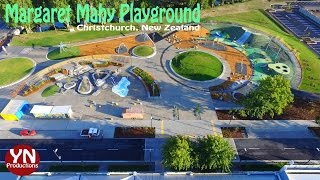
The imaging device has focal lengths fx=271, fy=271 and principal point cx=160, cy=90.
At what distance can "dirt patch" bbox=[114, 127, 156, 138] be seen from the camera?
→ 57.7m

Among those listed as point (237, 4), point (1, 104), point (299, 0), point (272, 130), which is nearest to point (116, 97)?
point (1, 104)

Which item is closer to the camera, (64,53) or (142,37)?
(64,53)

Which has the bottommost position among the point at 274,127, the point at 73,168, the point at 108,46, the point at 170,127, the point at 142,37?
the point at 73,168

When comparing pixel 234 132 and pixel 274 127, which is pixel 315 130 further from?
pixel 234 132

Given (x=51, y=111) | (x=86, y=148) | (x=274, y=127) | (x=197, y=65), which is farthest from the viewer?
(x=197, y=65)

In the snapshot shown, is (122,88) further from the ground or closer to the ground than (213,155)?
further from the ground

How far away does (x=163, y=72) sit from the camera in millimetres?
75062

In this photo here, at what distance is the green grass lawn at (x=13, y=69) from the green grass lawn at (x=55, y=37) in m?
10.1

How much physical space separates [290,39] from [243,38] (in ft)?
50.5

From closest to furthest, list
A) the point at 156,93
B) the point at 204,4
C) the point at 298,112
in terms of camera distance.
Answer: the point at 298,112
the point at 156,93
the point at 204,4

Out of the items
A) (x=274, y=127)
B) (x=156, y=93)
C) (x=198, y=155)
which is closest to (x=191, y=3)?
(x=156, y=93)

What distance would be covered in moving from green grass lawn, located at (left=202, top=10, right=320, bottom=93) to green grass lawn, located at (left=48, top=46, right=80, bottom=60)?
1875 inches

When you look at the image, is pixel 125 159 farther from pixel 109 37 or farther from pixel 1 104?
pixel 109 37

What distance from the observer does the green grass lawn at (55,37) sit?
87.8 metres
